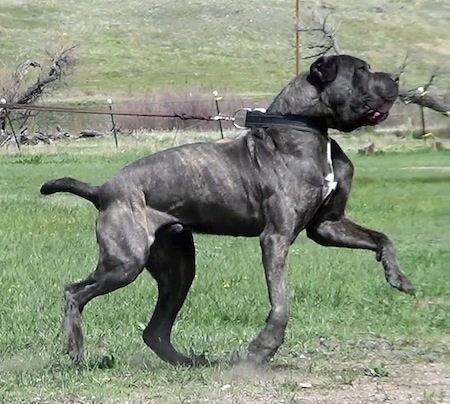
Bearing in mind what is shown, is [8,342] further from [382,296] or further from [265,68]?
[265,68]

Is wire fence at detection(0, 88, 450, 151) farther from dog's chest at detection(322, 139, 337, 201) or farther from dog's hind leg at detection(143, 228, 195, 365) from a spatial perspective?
dog's chest at detection(322, 139, 337, 201)

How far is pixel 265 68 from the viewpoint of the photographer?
7731 cm

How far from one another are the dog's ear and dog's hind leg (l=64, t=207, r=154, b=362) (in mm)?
1362

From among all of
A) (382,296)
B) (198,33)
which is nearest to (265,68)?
(198,33)

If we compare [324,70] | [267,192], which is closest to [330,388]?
[267,192]

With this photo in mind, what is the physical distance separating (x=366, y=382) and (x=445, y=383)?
1.54 feet

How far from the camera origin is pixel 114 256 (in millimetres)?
7867

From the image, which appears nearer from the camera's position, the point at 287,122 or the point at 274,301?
the point at 274,301

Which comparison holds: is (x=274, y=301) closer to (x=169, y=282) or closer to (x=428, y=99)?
(x=169, y=282)

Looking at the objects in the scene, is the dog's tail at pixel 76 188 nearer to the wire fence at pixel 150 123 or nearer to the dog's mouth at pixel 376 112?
the dog's mouth at pixel 376 112

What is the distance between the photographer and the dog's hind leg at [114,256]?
7855mm

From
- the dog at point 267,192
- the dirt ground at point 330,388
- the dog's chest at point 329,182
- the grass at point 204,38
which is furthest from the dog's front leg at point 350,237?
the grass at point 204,38

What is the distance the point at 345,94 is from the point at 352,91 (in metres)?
0.05

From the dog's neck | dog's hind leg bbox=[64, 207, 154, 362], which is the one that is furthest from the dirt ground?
the dog's neck
